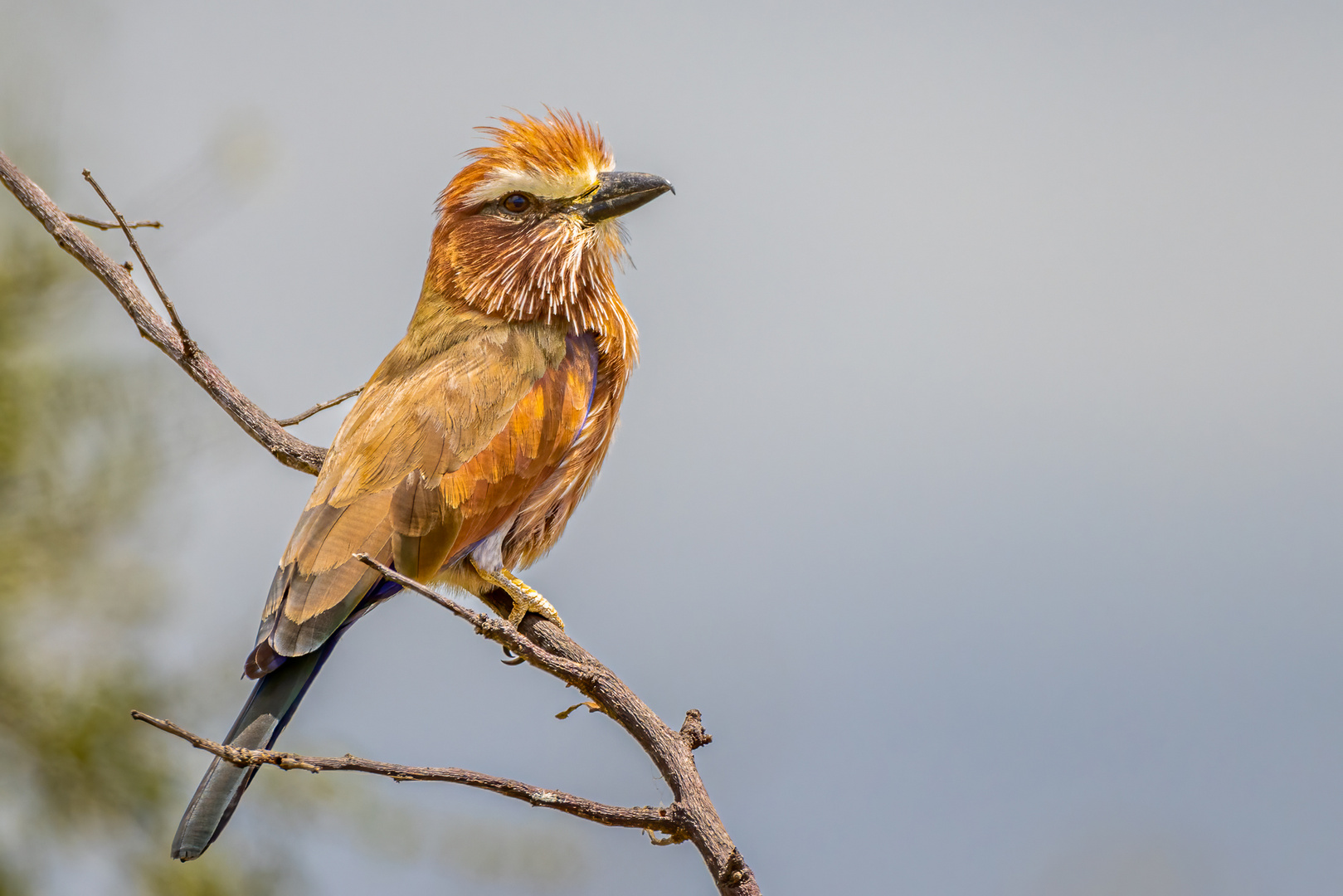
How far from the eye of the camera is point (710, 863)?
5.62ft

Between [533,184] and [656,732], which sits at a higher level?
[533,184]

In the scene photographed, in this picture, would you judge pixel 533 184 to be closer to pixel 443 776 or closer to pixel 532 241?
pixel 532 241

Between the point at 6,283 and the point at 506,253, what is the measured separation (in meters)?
4.11

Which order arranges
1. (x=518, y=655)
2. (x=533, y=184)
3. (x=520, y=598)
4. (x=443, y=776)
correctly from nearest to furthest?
1. (x=443, y=776)
2. (x=518, y=655)
3. (x=520, y=598)
4. (x=533, y=184)

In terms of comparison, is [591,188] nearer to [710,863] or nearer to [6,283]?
[710,863]

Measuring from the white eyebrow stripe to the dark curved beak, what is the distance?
0.11ft

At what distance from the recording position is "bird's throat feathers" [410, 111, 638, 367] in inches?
97.0

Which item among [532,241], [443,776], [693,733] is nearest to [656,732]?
[693,733]

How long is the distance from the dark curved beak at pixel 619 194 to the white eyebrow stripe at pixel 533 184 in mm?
33

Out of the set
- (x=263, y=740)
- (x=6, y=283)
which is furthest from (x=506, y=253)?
(x=6, y=283)

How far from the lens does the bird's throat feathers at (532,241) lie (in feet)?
8.08

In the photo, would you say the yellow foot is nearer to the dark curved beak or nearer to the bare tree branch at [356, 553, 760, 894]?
the bare tree branch at [356, 553, 760, 894]

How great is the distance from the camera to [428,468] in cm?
215

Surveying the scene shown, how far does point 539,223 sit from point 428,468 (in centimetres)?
68
